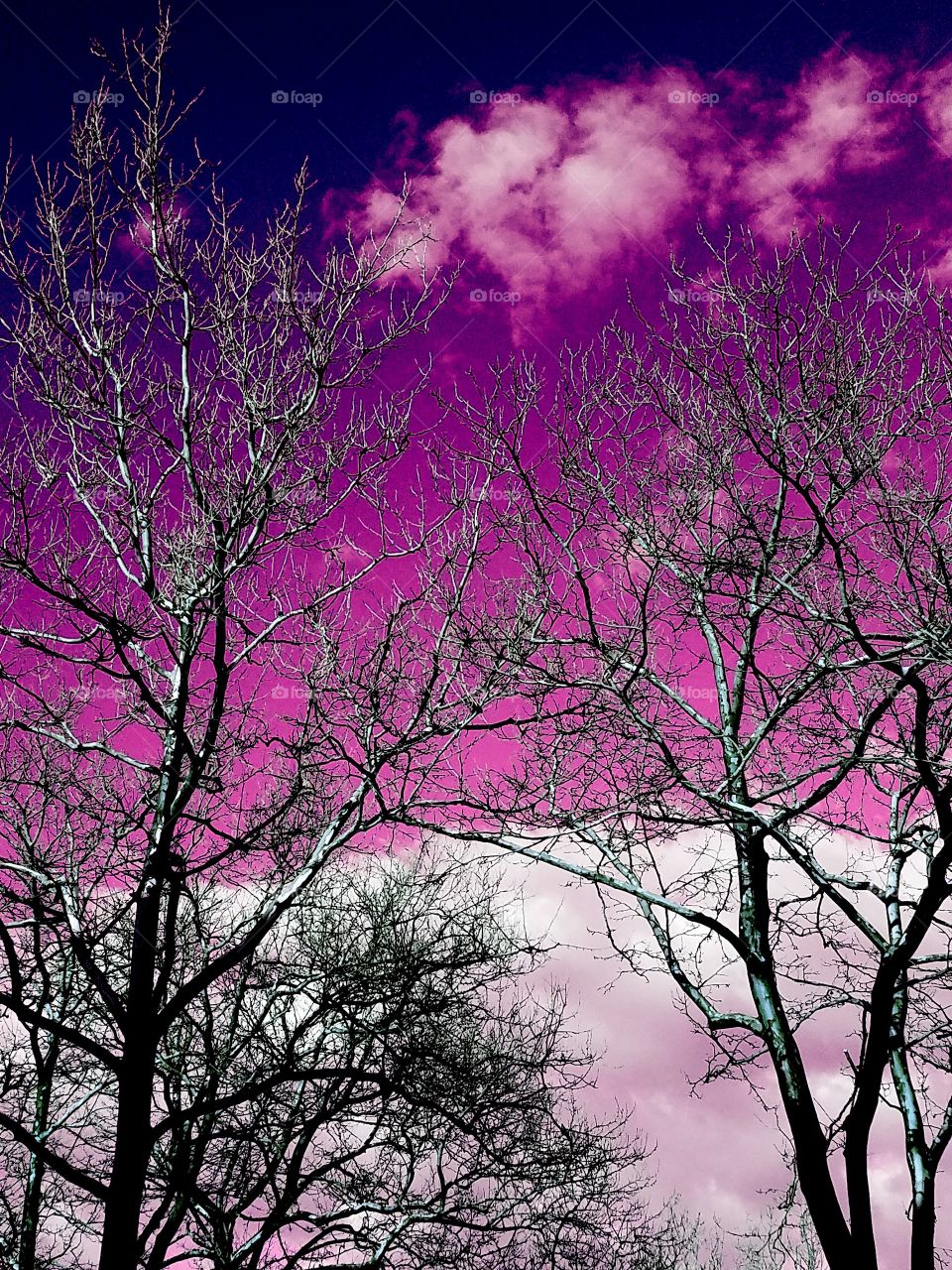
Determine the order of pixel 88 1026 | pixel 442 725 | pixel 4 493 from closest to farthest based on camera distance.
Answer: pixel 4 493
pixel 442 725
pixel 88 1026

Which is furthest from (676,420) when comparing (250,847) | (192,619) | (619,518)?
(250,847)

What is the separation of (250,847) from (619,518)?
4702 mm

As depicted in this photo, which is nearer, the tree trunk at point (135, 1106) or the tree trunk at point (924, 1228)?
the tree trunk at point (135, 1106)

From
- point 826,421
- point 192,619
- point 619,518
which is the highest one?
point 619,518

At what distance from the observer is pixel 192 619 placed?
685 centimetres

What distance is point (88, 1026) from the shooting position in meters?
9.95

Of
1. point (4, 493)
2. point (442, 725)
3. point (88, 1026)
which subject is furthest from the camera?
point (88, 1026)

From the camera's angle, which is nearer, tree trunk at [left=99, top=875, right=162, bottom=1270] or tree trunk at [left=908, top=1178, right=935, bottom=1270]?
tree trunk at [left=99, top=875, right=162, bottom=1270]

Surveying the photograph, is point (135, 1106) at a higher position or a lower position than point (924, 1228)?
higher

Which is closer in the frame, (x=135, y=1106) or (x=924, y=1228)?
(x=135, y=1106)

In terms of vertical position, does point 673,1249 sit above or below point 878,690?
below

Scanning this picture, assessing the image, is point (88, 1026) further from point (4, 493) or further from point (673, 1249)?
point (673, 1249)

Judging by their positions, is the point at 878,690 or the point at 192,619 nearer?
the point at 192,619

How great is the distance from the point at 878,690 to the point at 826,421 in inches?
96.6
